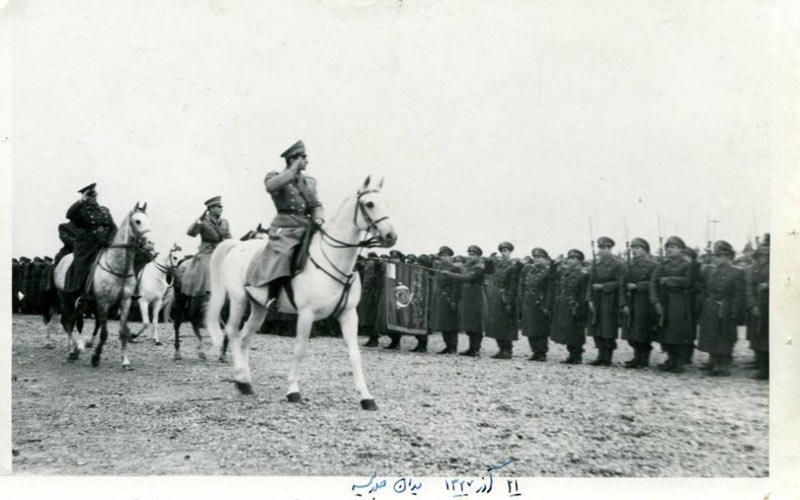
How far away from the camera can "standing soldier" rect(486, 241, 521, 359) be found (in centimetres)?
562

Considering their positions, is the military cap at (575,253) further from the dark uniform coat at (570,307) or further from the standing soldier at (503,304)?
the standing soldier at (503,304)

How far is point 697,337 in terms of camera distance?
457cm

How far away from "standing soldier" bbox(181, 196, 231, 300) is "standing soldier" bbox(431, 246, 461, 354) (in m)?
1.80

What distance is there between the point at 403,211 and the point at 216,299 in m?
1.74

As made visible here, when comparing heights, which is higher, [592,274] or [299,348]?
[592,274]

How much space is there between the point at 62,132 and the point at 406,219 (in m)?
2.58

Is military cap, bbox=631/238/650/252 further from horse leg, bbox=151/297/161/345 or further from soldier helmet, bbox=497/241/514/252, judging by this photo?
horse leg, bbox=151/297/161/345

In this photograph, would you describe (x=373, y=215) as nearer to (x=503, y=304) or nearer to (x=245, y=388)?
(x=245, y=388)

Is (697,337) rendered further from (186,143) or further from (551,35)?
(186,143)

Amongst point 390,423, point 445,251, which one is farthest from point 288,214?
point 390,423

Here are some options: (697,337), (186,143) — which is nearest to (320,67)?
(186,143)

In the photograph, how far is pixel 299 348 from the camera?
173 inches

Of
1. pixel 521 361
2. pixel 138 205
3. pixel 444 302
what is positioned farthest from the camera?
pixel 444 302

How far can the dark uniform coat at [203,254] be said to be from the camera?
4.67m
